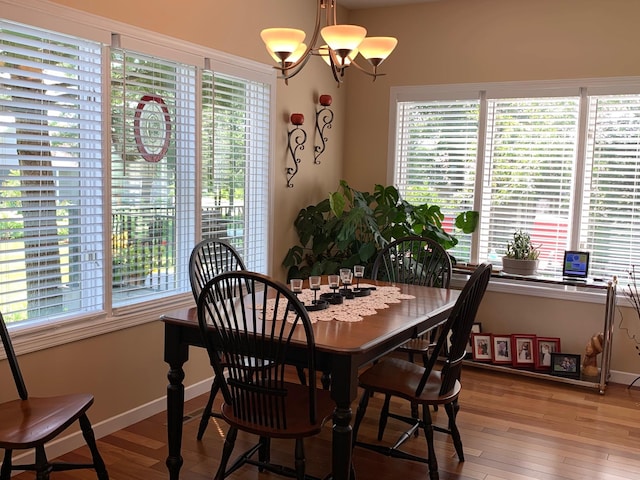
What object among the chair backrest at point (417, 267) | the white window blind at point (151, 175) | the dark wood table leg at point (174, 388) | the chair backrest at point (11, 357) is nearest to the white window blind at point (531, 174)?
the chair backrest at point (417, 267)

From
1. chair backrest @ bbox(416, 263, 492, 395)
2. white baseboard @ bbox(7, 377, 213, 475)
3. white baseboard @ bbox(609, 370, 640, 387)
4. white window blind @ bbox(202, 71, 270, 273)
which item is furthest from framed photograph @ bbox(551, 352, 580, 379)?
white baseboard @ bbox(7, 377, 213, 475)

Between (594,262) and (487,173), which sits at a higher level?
(487,173)

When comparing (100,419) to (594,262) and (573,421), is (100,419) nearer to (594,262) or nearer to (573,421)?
(573,421)

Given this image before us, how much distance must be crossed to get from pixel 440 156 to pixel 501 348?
161 centimetres

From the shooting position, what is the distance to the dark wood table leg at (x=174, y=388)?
2.58 meters

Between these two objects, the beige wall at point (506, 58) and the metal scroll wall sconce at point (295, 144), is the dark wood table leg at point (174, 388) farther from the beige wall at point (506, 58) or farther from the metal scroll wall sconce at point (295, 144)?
the beige wall at point (506, 58)

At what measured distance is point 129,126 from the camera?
10.7 feet

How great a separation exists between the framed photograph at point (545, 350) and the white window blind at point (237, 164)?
2.08 m

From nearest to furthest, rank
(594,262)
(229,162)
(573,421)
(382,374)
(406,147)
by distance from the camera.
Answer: (382,374) → (573,421) → (229,162) → (594,262) → (406,147)

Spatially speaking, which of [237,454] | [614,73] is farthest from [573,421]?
[614,73]

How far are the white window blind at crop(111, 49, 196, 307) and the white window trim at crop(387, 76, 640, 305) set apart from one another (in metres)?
2.04

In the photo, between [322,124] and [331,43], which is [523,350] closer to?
[322,124]

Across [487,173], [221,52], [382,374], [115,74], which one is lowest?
[382,374]

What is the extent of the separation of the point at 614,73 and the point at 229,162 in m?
2.77
